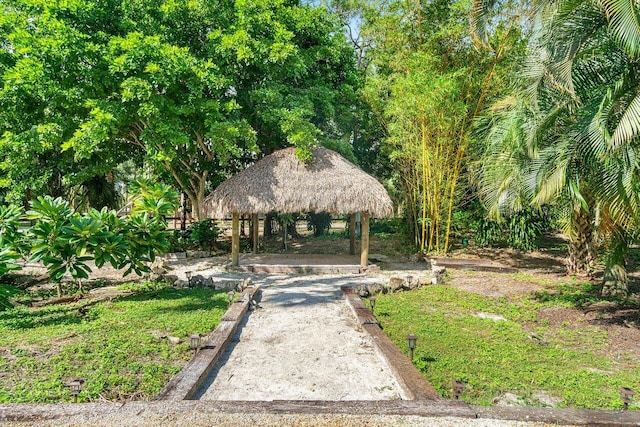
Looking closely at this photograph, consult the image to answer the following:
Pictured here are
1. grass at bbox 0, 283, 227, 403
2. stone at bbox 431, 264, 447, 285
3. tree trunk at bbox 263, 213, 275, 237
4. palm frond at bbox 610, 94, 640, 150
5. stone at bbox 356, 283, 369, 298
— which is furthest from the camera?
tree trunk at bbox 263, 213, 275, 237

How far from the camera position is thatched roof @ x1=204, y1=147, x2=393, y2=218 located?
10500 millimetres

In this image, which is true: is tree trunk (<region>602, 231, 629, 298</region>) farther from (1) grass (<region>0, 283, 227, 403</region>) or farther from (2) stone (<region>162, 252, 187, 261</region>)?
(2) stone (<region>162, 252, 187, 261</region>)

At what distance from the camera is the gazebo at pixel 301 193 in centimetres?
1050

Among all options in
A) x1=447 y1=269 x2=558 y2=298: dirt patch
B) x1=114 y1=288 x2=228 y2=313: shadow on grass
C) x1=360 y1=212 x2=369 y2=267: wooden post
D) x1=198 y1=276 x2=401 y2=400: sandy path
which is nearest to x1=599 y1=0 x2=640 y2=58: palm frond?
x1=198 y1=276 x2=401 y2=400: sandy path

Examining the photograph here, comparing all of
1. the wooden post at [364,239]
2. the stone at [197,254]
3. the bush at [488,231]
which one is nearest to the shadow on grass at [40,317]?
the stone at [197,254]

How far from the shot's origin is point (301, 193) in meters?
10.6

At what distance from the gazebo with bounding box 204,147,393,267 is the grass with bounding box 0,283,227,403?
3.34m

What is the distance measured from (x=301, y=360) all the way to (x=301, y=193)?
6.05 m

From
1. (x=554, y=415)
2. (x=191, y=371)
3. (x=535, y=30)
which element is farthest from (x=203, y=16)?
(x=554, y=415)

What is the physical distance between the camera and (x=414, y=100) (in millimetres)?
11008

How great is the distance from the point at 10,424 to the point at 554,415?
13.2 ft

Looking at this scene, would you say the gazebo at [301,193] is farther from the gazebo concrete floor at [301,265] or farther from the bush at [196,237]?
the bush at [196,237]

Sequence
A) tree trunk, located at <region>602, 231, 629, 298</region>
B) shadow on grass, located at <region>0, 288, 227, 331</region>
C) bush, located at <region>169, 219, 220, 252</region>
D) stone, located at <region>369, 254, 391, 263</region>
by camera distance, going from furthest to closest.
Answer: bush, located at <region>169, 219, 220, 252</region>, stone, located at <region>369, 254, 391, 263</region>, tree trunk, located at <region>602, 231, 629, 298</region>, shadow on grass, located at <region>0, 288, 227, 331</region>

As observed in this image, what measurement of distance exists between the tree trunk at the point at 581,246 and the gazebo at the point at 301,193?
4189 mm
